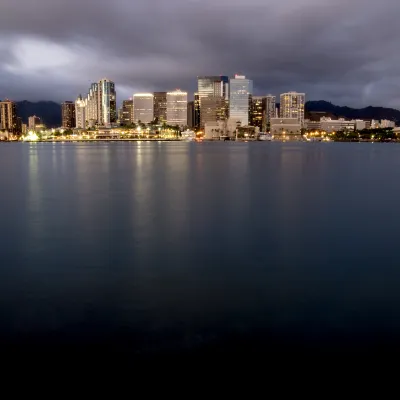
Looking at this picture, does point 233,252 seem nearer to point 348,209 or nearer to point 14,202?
point 348,209

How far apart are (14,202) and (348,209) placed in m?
16.3

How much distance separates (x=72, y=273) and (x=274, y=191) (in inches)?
707

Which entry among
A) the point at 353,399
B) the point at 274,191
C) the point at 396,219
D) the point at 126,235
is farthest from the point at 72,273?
the point at 274,191

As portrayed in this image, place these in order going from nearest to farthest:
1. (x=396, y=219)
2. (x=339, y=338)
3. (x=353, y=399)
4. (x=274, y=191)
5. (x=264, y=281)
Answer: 1. (x=353, y=399)
2. (x=339, y=338)
3. (x=264, y=281)
4. (x=396, y=219)
5. (x=274, y=191)

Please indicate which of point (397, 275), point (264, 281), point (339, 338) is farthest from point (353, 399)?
point (397, 275)

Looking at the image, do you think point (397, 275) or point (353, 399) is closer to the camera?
point (353, 399)

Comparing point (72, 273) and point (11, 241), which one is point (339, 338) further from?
point (11, 241)

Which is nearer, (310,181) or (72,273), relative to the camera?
(72,273)

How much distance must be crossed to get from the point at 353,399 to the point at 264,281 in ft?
14.3

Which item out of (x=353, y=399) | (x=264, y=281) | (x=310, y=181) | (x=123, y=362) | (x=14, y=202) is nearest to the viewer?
(x=353, y=399)

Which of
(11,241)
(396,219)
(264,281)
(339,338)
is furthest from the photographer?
(396,219)

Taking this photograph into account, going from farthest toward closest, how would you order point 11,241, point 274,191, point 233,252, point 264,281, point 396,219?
1. point 274,191
2. point 396,219
3. point 11,241
4. point 233,252
5. point 264,281

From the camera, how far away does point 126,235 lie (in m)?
14.5

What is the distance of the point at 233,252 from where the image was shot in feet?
40.7
